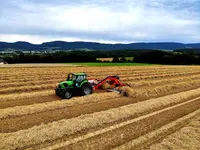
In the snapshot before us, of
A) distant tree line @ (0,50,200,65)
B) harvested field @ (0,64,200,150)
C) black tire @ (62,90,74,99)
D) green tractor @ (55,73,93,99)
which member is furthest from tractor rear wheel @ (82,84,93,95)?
distant tree line @ (0,50,200,65)

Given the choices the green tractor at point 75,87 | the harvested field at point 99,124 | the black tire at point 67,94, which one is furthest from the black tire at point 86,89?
the black tire at point 67,94

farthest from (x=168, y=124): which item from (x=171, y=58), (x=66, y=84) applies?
(x=171, y=58)

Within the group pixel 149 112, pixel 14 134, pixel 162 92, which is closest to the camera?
pixel 14 134

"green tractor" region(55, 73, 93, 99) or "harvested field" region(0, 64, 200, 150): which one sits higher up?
"green tractor" region(55, 73, 93, 99)

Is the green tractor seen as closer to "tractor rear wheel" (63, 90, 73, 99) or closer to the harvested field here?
"tractor rear wheel" (63, 90, 73, 99)

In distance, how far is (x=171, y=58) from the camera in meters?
74.7

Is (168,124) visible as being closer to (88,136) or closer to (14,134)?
(88,136)

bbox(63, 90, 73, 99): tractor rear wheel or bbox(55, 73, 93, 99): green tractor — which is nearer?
bbox(63, 90, 73, 99): tractor rear wheel

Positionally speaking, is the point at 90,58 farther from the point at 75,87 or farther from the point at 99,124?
the point at 99,124

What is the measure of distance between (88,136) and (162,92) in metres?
11.1

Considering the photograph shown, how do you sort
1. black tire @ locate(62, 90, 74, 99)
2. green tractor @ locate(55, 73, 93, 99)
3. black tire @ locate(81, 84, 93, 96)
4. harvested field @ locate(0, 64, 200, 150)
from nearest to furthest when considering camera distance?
harvested field @ locate(0, 64, 200, 150) < black tire @ locate(62, 90, 74, 99) < green tractor @ locate(55, 73, 93, 99) < black tire @ locate(81, 84, 93, 96)

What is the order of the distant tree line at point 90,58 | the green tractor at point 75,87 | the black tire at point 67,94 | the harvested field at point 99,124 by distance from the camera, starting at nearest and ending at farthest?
the harvested field at point 99,124
the black tire at point 67,94
the green tractor at point 75,87
the distant tree line at point 90,58

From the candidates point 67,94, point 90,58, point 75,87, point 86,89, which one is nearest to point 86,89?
point 86,89

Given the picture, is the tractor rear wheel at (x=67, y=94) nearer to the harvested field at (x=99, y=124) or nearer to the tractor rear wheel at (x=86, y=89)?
the harvested field at (x=99, y=124)
